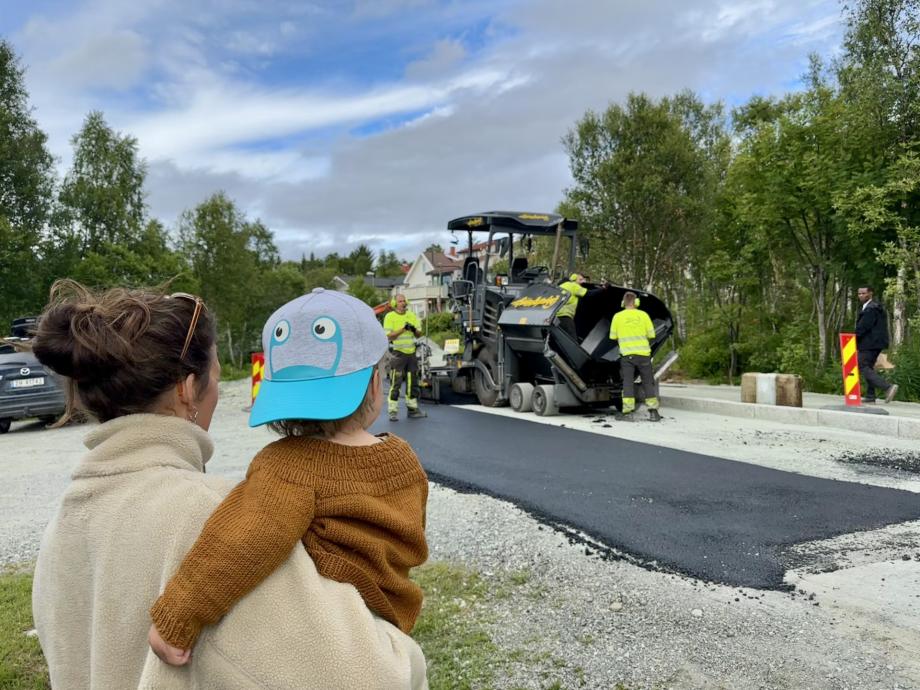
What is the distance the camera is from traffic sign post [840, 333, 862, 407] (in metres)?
9.95

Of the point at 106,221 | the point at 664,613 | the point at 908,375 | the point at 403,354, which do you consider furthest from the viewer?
the point at 106,221

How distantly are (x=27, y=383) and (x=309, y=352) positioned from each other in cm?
1205

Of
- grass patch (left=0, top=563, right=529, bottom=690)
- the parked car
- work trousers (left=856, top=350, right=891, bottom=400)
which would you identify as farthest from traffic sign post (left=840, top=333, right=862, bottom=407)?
the parked car

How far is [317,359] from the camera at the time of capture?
1.36m

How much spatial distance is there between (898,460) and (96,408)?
742 centimetres

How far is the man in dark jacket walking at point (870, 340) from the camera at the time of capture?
10.2 m

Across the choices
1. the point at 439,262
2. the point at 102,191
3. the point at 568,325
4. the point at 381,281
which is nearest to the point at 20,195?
the point at 102,191

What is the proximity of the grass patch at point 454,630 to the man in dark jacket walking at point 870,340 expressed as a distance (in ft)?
27.9

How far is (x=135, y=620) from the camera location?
1.19 metres

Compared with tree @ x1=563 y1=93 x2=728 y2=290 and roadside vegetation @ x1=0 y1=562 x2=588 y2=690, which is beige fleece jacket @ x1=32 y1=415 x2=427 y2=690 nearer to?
roadside vegetation @ x1=0 y1=562 x2=588 y2=690

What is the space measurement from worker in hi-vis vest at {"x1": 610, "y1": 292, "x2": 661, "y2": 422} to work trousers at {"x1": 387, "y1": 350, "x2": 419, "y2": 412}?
9.85 feet

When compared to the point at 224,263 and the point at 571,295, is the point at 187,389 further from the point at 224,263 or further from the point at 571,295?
the point at 224,263

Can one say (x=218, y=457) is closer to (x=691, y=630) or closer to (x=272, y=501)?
(x=691, y=630)

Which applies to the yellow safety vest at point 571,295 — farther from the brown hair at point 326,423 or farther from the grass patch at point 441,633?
the brown hair at point 326,423
